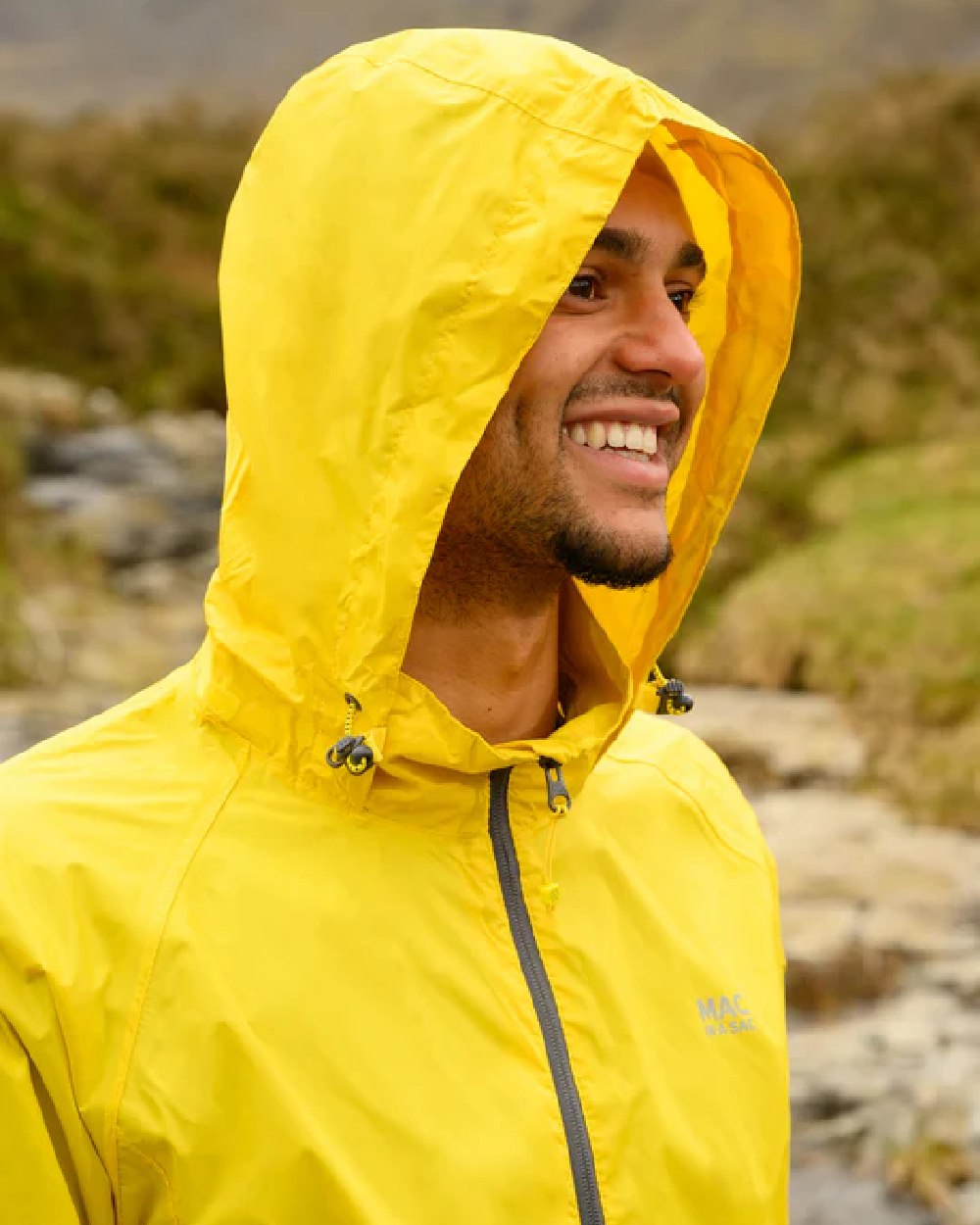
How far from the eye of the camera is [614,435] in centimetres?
198

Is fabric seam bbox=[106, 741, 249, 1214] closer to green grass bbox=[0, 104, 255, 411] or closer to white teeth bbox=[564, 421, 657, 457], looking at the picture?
white teeth bbox=[564, 421, 657, 457]

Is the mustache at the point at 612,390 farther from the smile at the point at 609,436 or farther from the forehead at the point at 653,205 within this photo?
the forehead at the point at 653,205

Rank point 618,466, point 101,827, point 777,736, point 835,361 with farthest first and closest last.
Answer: point 835,361 → point 777,736 → point 618,466 → point 101,827

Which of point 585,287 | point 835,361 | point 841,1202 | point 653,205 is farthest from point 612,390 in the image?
point 835,361

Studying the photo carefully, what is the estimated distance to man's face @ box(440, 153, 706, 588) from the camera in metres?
1.95

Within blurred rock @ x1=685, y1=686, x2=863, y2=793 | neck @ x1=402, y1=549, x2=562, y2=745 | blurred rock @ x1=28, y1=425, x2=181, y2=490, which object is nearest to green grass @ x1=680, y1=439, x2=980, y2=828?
blurred rock @ x1=685, y1=686, x2=863, y2=793

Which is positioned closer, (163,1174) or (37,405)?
(163,1174)

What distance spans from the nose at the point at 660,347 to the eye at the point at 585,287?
2.4 inches

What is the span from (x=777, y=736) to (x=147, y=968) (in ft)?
19.7

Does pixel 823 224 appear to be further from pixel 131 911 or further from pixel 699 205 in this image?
pixel 131 911

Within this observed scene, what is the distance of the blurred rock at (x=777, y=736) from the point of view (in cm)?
699

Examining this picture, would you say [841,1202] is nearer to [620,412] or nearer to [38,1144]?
[620,412]

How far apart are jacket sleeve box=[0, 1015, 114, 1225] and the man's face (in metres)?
0.81

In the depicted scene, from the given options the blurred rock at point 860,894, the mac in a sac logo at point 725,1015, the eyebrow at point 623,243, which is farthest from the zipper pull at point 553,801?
the blurred rock at point 860,894
